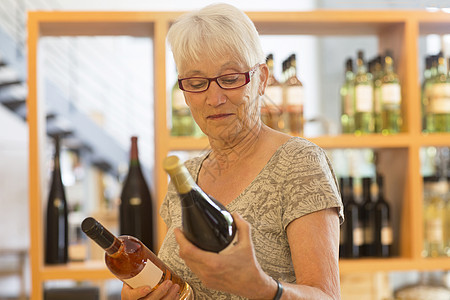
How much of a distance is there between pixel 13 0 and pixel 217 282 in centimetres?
550

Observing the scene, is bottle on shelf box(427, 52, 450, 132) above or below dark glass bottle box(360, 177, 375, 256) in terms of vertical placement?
above

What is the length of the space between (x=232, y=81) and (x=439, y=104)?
142cm

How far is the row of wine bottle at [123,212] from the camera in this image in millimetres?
2070

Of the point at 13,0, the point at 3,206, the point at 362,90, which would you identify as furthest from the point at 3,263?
the point at 362,90

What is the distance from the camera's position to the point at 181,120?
2.08 meters

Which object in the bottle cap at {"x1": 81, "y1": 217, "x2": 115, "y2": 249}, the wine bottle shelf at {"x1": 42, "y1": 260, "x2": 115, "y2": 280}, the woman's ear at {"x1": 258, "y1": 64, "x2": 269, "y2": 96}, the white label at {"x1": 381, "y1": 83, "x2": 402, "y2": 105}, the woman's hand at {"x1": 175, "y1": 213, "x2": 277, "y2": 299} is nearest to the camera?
the woman's hand at {"x1": 175, "y1": 213, "x2": 277, "y2": 299}

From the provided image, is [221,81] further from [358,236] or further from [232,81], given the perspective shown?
[358,236]

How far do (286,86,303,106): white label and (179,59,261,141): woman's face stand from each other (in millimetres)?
1066

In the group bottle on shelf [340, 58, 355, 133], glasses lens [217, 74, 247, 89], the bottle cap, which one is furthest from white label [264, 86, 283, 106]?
the bottle cap

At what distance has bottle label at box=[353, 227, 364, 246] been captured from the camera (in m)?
2.13

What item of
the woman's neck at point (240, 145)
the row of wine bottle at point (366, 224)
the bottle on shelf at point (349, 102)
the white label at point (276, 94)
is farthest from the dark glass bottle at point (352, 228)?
the woman's neck at point (240, 145)

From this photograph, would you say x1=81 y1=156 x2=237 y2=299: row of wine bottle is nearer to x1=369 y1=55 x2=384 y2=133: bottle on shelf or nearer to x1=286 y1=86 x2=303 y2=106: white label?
x1=286 y1=86 x2=303 y2=106: white label

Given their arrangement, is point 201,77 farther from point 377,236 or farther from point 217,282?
point 377,236

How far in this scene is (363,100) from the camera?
2.10 meters
